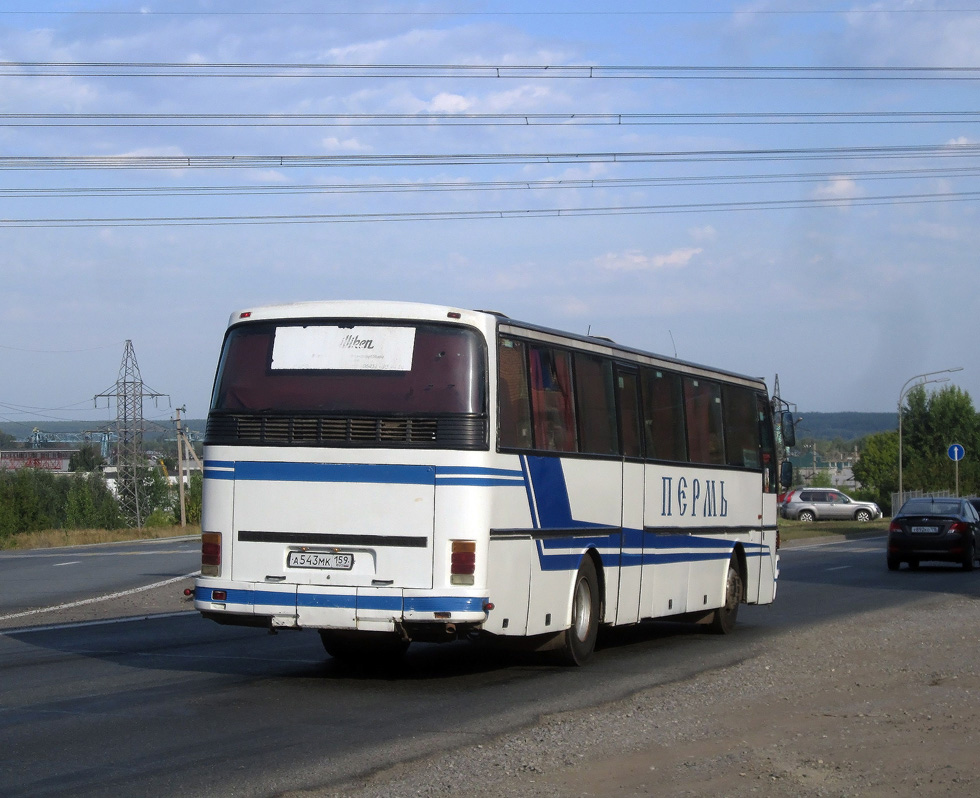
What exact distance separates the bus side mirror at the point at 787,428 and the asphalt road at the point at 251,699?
256 centimetres

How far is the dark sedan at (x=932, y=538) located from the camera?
30328 mm

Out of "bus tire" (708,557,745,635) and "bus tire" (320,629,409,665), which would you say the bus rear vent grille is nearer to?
"bus tire" (320,629,409,665)

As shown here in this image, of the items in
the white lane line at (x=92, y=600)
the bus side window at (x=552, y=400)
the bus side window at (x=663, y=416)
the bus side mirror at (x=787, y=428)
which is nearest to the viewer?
the bus side window at (x=552, y=400)

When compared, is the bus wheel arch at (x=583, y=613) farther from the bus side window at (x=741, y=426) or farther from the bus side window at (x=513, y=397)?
the bus side window at (x=741, y=426)

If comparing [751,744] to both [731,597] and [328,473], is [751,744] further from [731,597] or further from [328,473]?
[731,597]

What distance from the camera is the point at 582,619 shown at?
1255cm

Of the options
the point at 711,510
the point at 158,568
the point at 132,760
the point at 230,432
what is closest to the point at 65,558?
the point at 158,568

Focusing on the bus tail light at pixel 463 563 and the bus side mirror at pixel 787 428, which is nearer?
the bus tail light at pixel 463 563

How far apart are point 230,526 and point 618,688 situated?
11.1 feet

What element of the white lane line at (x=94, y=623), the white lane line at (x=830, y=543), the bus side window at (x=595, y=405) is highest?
the bus side window at (x=595, y=405)

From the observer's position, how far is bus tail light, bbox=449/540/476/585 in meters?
10.5

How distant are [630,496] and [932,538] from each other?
19.0 meters

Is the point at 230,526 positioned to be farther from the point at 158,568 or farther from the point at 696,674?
the point at 158,568

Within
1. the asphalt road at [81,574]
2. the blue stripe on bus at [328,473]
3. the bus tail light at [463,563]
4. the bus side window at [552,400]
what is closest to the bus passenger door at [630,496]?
the bus side window at [552,400]
